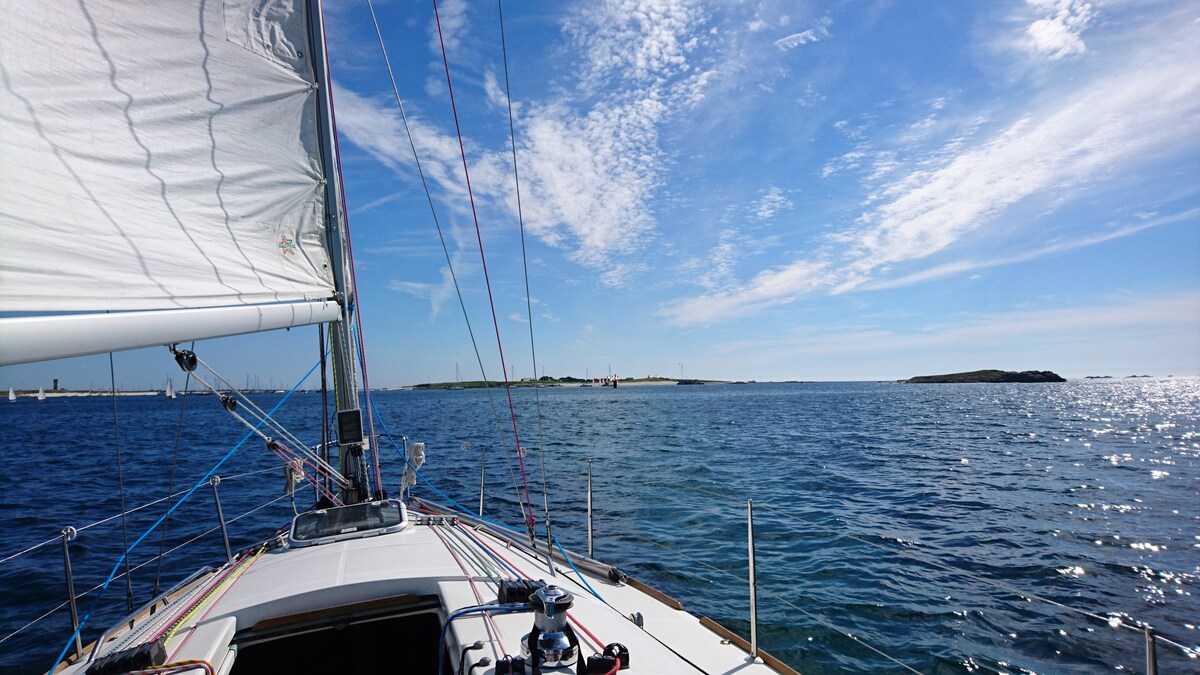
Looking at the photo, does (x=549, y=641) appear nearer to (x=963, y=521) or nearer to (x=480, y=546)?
(x=480, y=546)

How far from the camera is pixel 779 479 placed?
16.4m

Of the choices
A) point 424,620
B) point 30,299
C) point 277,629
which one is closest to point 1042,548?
point 424,620

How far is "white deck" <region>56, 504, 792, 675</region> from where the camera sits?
10.1ft

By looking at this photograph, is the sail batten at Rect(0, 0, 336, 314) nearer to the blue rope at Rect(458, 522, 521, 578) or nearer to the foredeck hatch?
the foredeck hatch

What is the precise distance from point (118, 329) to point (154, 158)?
53.6 inches

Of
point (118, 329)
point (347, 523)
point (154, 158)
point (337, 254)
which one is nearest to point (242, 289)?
point (154, 158)

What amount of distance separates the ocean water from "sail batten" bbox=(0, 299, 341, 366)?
7.32ft

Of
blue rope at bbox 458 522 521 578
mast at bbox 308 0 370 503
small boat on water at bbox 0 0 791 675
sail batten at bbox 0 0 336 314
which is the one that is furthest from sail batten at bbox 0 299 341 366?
blue rope at bbox 458 522 521 578

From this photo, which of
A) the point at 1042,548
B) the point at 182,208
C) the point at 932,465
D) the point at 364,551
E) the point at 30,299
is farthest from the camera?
the point at 932,465

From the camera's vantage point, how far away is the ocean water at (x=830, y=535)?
6.67 m

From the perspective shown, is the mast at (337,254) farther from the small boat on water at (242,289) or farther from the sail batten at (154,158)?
the sail batten at (154,158)

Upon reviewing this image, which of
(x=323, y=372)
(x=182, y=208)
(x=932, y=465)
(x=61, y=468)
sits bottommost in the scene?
(x=932, y=465)

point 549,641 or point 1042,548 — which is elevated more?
point 549,641

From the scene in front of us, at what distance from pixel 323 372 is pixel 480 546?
3.22 meters
